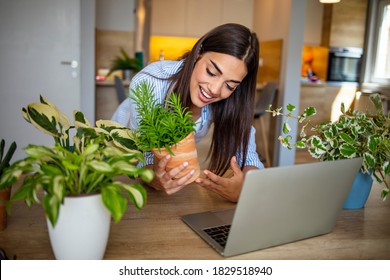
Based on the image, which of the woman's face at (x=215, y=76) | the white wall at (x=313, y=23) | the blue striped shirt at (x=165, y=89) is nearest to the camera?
the woman's face at (x=215, y=76)

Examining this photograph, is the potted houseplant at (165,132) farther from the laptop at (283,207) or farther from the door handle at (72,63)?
the door handle at (72,63)

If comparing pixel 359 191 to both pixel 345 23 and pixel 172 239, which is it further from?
pixel 345 23

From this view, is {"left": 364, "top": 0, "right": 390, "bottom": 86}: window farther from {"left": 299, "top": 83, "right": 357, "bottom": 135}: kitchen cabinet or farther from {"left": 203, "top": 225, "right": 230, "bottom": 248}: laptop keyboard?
{"left": 203, "top": 225, "right": 230, "bottom": 248}: laptop keyboard

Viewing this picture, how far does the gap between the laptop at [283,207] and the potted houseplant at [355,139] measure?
0.16 meters

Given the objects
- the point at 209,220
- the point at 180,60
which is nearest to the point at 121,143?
the point at 209,220

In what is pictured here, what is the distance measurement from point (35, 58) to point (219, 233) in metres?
2.98

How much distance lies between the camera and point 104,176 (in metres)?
0.70

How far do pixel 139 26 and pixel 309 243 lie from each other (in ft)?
20.5

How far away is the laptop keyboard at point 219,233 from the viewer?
33.3 inches

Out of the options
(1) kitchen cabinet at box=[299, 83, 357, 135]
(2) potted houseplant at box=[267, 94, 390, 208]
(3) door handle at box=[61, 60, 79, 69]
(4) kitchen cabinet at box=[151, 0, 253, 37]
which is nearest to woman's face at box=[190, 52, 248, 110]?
(2) potted houseplant at box=[267, 94, 390, 208]

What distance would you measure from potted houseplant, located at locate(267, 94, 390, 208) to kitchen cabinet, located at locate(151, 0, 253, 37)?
197 inches

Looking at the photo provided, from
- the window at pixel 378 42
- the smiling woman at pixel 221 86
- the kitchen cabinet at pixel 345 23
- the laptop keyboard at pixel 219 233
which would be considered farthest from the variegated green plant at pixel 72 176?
the kitchen cabinet at pixel 345 23

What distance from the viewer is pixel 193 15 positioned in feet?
19.4
